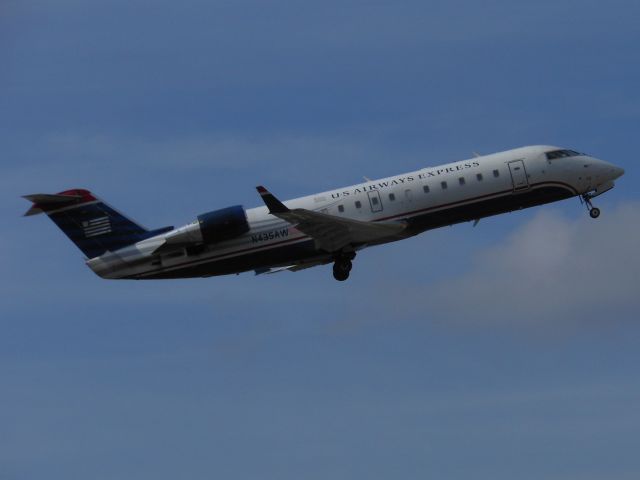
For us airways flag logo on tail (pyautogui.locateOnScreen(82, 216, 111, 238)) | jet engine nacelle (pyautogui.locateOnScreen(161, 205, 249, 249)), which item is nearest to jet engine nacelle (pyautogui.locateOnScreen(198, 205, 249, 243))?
jet engine nacelle (pyautogui.locateOnScreen(161, 205, 249, 249))

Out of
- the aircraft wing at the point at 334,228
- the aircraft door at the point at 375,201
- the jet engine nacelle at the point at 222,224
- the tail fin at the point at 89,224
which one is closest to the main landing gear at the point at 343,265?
the aircraft wing at the point at 334,228

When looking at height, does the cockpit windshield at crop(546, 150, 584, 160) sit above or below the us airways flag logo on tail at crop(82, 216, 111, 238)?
below

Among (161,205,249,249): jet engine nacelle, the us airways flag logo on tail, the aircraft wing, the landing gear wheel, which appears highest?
the us airways flag logo on tail

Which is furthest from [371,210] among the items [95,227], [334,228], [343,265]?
[95,227]

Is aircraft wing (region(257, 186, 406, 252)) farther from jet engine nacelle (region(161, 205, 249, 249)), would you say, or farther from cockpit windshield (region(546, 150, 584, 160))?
cockpit windshield (region(546, 150, 584, 160))

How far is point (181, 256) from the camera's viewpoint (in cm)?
4519

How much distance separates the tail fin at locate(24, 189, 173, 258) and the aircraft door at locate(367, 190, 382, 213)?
6949 millimetres

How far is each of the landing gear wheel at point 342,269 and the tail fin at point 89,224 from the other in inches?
234

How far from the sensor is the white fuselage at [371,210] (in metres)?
45.0

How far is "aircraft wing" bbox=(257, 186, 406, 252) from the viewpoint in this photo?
43375 mm

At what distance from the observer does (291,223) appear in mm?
44750

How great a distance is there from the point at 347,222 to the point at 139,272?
24.3 ft

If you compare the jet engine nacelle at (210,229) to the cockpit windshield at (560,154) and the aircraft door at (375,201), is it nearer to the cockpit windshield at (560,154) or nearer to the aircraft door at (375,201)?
the aircraft door at (375,201)

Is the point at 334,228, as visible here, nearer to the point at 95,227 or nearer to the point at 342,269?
the point at 342,269
